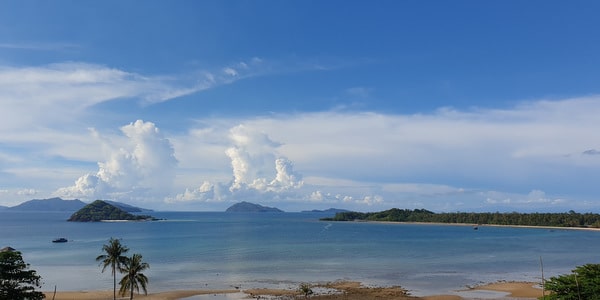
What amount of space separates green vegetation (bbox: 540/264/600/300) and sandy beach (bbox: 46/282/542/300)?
2209 centimetres

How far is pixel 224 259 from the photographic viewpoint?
376ft

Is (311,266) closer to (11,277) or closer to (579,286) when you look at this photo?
(579,286)

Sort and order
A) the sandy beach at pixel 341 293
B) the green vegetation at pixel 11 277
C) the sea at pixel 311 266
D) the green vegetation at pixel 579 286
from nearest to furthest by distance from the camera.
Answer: the green vegetation at pixel 11 277
the green vegetation at pixel 579 286
the sandy beach at pixel 341 293
the sea at pixel 311 266

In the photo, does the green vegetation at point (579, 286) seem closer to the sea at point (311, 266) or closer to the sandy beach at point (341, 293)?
the sandy beach at point (341, 293)

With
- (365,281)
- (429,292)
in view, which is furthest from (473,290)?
(365,281)

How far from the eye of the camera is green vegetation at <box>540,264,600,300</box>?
146ft

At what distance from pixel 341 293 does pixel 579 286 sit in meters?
34.0

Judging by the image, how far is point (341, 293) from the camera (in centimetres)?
6956

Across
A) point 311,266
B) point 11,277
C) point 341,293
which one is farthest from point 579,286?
point 311,266

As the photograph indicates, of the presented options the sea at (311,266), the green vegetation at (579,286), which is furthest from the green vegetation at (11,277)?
the green vegetation at (579,286)

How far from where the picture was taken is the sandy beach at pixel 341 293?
67438 millimetres

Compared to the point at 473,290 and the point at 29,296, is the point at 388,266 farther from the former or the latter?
the point at 29,296

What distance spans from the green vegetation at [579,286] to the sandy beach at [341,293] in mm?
22093

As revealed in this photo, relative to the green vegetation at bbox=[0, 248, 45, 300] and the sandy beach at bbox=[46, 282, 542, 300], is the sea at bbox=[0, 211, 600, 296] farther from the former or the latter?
the green vegetation at bbox=[0, 248, 45, 300]
